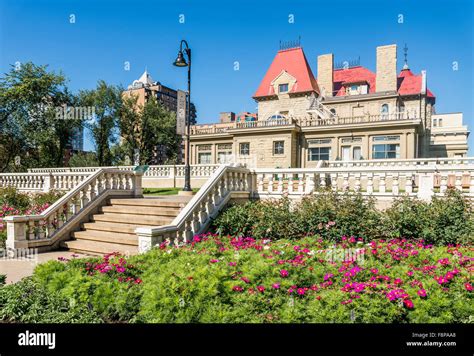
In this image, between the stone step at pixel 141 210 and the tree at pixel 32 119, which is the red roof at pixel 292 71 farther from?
the stone step at pixel 141 210

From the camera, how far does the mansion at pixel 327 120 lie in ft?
94.8

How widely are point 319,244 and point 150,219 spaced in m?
5.00

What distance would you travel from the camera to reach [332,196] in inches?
357

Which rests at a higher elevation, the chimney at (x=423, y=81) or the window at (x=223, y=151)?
the chimney at (x=423, y=81)

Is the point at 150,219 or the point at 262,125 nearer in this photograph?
the point at 150,219

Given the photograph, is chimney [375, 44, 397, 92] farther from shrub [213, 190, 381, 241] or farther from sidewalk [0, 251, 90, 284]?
sidewalk [0, 251, 90, 284]

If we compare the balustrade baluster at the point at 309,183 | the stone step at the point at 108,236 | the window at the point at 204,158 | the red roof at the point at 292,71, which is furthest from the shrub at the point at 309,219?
the window at the point at 204,158

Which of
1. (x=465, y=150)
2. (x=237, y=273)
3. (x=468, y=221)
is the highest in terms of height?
(x=465, y=150)

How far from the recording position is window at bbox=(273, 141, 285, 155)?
103 feet

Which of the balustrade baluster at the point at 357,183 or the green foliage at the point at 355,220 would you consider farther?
the balustrade baluster at the point at 357,183

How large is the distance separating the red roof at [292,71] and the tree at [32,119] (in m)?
21.4

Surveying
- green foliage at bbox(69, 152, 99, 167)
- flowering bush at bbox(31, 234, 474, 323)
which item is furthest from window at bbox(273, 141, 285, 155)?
green foliage at bbox(69, 152, 99, 167)

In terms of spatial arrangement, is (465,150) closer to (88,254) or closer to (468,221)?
(468,221)
